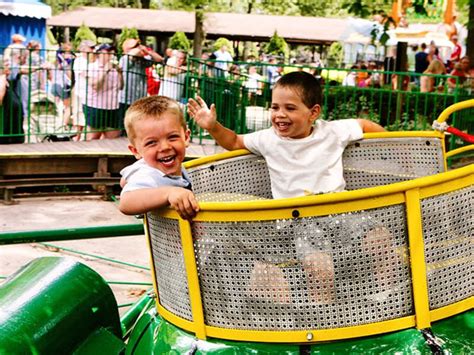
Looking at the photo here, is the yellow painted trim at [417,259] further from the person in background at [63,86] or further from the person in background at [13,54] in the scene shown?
the person in background at [63,86]

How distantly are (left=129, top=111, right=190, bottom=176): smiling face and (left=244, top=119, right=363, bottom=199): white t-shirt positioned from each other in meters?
0.87

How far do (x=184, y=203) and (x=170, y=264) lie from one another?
0.29m

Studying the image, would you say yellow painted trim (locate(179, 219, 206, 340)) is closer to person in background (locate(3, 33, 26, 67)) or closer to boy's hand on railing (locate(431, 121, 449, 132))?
boy's hand on railing (locate(431, 121, 449, 132))

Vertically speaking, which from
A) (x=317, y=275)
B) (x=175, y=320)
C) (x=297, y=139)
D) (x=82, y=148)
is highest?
(x=297, y=139)

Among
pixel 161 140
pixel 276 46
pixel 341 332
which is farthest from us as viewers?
pixel 276 46

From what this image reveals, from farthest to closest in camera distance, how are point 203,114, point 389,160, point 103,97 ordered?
point 103,97 < point 389,160 < point 203,114

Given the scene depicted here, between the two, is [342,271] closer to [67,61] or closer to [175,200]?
Answer: [175,200]

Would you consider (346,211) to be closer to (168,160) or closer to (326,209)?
(326,209)

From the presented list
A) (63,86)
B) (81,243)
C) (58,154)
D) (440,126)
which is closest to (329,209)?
(440,126)

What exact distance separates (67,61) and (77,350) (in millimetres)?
11750

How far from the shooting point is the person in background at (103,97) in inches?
455

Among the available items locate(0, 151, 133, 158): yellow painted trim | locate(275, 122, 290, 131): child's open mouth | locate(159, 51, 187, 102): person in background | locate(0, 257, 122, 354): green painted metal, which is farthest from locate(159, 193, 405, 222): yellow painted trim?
locate(159, 51, 187, 102): person in background

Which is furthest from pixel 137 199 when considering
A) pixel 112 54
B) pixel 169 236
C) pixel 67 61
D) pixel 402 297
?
pixel 67 61

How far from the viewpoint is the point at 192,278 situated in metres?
2.52
